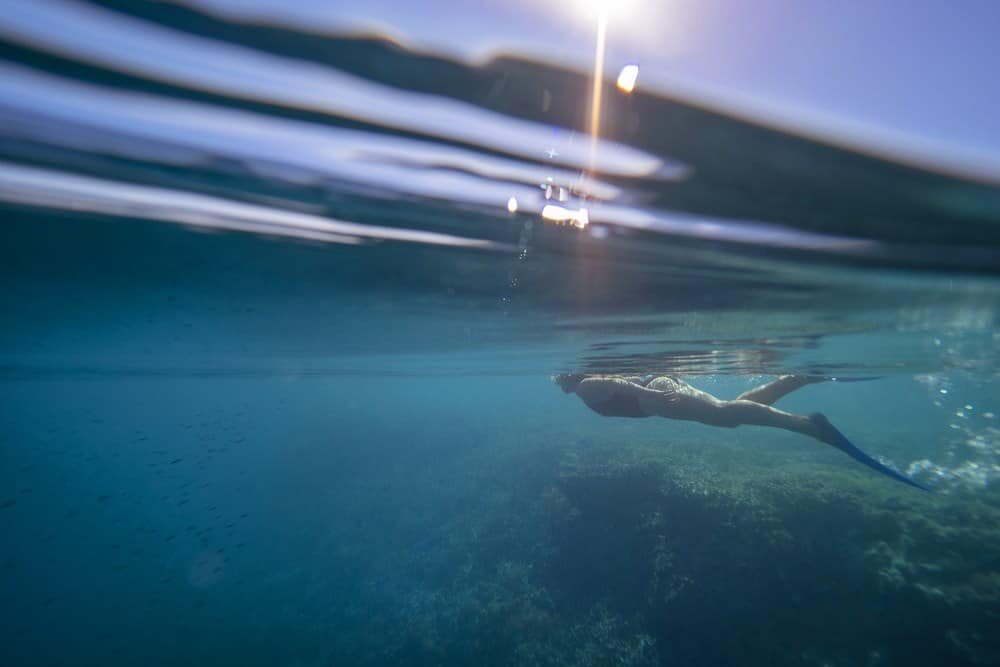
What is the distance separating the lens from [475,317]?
39.2 ft

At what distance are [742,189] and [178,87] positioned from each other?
18.5 feet

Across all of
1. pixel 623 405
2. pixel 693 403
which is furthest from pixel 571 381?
pixel 693 403

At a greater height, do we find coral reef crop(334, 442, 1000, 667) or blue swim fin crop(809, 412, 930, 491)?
blue swim fin crop(809, 412, 930, 491)

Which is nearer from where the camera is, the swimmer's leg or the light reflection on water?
the light reflection on water

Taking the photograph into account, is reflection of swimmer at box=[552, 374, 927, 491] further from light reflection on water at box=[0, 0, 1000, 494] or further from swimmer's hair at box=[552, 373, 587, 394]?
light reflection on water at box=[0, 0, 1000, 494]

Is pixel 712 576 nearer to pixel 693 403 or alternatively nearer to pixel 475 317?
pixel 693 403

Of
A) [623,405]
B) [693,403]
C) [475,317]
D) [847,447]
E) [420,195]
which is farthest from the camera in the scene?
[623,405]

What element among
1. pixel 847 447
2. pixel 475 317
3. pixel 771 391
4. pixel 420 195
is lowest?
pixel 847 447

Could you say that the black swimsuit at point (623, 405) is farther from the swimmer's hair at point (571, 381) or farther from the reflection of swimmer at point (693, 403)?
the swimmer's hair at point (571, 381)

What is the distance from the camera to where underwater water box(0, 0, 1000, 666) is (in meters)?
3.75

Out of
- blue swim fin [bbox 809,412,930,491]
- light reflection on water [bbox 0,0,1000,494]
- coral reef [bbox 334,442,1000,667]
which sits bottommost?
coral reef [bbox 334,442,1000,667]

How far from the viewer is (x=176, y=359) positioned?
20938mm

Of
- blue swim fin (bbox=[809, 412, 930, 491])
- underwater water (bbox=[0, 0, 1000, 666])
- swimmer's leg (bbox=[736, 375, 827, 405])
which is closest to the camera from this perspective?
underwater water (bbox=[0, 0, 1000, 666])

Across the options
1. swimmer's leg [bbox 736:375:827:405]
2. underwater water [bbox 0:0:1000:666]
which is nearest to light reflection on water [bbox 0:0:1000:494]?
underwater water [bbox 0:0:1000:666]
